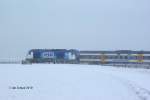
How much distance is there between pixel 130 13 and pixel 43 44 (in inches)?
66.0

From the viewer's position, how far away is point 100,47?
19.1ft

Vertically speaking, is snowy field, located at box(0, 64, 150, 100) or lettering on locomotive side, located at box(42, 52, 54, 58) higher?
lettering on locomotive side, located at box(42, 52, 54, 58)

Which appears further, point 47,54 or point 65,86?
point 47,54

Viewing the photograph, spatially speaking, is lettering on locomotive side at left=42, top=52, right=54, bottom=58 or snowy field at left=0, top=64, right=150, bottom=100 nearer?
snowy field at left=0, top=64, right=150, bottom=100

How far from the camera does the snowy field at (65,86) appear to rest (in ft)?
2.31

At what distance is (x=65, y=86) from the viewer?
75cm

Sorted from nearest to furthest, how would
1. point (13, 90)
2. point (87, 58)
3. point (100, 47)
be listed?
point (13, 90) → point (87, 58) → point (100, 47)

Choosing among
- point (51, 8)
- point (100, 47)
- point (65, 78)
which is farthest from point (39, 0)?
point (65, 78)

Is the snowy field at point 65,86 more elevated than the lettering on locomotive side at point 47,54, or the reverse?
the lettering on locomotive side at point 47,54

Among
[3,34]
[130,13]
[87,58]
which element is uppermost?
[130,13]

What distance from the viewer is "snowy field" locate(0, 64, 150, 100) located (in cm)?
70

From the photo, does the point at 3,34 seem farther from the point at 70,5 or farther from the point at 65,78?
the point at 65,78

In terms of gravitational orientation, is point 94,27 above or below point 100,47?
above

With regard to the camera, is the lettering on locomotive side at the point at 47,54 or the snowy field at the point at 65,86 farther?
the lettering on locomotive side at the point at 47,54
